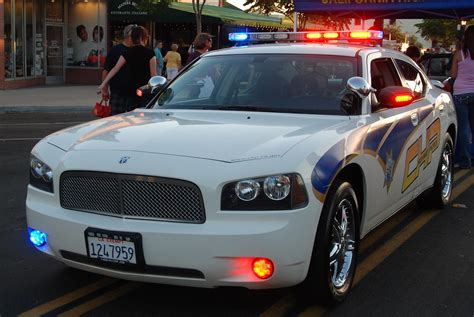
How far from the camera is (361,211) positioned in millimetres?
4297

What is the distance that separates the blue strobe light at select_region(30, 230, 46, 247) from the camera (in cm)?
380

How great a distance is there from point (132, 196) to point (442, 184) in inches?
155

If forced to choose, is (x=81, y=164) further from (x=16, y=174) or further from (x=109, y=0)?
(x=109, y=0)

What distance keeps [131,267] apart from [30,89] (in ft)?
64.5

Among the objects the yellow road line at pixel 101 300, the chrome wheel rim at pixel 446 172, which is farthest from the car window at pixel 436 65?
the yellow road line at pixel 101 300

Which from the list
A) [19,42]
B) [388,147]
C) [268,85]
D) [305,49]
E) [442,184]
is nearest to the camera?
[388,147]

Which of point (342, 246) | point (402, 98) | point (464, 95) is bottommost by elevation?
point (342, 246)

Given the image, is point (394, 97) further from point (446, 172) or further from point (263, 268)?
point (446, 172)

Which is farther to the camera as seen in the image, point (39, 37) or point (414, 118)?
point (39, 37)

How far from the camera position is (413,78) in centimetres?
591

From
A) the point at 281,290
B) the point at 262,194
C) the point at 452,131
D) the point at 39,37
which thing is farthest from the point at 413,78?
the point at 39,37

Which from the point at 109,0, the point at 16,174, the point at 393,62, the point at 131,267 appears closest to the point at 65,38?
the point at 109,0

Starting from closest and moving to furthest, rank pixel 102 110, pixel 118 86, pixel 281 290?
1. pixel 281 290
2. pixel 102 110
3. pixel 118 86

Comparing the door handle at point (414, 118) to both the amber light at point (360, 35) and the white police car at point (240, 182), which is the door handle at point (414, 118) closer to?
the white police car at point (240, 182)
